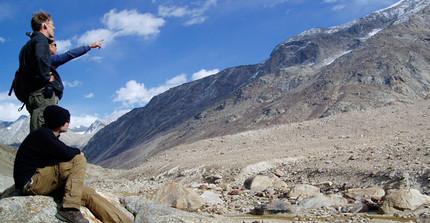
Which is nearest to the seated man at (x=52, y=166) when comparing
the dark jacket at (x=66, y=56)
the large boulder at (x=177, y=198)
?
the dark jacket at (x=66, y=56)

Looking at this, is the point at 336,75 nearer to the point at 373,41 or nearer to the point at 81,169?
the point at 373,41

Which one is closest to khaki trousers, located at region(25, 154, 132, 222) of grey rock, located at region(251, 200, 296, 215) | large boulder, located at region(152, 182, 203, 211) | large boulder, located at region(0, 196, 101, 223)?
large boulder, located at region(0, 196, 101, 223)

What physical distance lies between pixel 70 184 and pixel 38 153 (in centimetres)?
62

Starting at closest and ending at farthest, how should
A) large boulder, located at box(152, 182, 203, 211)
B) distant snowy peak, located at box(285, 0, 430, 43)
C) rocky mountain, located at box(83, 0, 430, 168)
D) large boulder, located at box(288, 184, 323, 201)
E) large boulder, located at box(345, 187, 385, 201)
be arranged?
1. large boulder, located at box(152, 182, 203, 211)
2. large boulder, located at box(345, 187, 385, 201)
3. large boulder, located at box(288, 184, 323, 201)
4. rocky mountain, located at box(83, 0, 430, 168)
5. distant snowy peak, located at box(285, 0, 430, 43)

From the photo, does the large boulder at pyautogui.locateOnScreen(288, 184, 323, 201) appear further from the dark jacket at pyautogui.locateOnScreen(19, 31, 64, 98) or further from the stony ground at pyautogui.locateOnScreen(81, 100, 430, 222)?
the dark jacket at pyautogui.locateOnScreen(19, 31, 64, 98)

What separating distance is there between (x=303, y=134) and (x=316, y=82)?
5148 cm

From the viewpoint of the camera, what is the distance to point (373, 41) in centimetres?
8400

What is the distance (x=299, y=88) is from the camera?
75.9 m

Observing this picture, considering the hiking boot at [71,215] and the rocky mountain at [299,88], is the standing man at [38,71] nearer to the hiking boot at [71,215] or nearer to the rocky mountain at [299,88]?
the hiking boot at [71,215]

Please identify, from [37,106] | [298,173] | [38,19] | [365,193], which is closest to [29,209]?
[37,106]

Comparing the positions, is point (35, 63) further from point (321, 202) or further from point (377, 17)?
point (377, 17)

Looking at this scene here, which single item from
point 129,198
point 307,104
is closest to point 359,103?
point 307,104

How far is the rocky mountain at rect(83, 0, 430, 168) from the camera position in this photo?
204 ft

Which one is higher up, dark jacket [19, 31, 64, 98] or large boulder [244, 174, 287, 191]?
dark jacket [19, 31, 64, 98]
